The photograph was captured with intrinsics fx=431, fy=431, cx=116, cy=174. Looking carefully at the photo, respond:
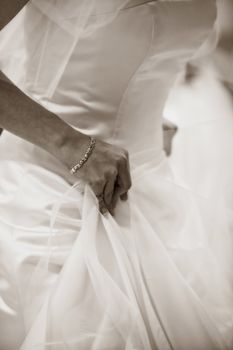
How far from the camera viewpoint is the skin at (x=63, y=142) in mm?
708

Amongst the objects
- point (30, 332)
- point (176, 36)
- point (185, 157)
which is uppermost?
point (176, 36)

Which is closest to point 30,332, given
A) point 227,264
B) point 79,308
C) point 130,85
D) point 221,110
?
point 79,308

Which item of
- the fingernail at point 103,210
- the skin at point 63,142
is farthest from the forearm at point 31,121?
the fingernail at point 103,210

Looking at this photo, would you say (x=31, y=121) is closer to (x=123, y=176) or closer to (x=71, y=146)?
(x=71, y=146)

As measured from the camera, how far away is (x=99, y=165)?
2.40ft

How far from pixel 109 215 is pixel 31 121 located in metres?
0.21

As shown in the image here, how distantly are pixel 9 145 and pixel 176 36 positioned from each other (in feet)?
1.22

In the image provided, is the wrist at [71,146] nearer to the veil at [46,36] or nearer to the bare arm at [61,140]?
the bare arm at [61,140]

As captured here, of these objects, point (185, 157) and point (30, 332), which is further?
point (185, 157)

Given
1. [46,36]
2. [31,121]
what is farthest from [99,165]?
[46,36]

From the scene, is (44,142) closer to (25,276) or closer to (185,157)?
→ (25,276)

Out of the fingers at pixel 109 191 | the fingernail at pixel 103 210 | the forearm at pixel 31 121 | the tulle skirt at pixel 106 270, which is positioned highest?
the forearm at pixel 31 121

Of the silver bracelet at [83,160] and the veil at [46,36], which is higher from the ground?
the veil at [46,36]

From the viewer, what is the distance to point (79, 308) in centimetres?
64
